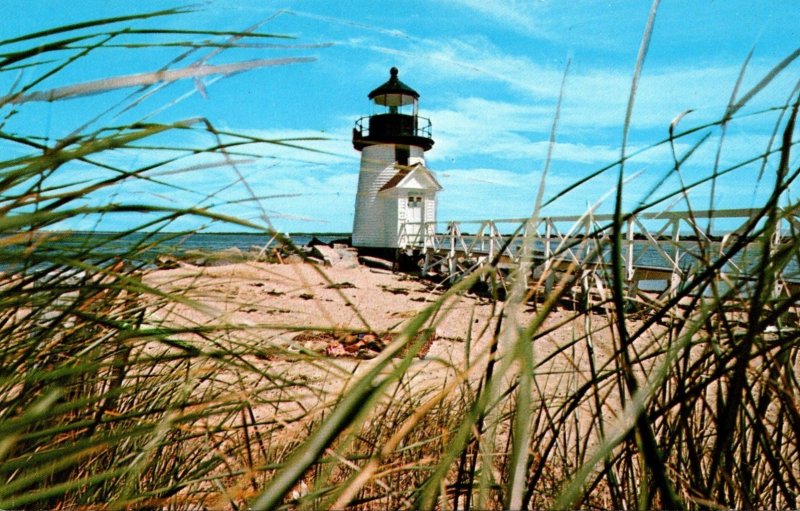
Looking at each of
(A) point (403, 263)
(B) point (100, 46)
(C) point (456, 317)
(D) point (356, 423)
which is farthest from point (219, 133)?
(A) point (403, 263)

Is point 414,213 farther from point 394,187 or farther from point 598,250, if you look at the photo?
point 598,250

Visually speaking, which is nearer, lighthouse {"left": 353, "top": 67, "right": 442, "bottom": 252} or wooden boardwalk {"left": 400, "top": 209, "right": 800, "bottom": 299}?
wooden boardwalk {"left": 400, "top": 209, "right": 800, "bottom": 299}

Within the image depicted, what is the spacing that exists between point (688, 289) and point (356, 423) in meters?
0.34

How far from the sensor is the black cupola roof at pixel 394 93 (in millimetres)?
21094

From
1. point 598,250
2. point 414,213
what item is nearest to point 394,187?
point 414,213

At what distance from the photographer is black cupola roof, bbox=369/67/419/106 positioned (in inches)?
830

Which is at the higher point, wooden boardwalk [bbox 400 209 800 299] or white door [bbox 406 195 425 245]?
white door [bbox 406 195 425 245]

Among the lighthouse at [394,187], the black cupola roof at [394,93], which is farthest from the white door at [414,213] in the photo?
the black cupola roof at [394,93]

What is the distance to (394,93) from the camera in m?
21.2

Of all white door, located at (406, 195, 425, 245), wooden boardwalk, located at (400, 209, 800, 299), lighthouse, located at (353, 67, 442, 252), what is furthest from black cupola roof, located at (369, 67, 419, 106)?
wooden boardwalk, located at (400, 209, 800, 299)

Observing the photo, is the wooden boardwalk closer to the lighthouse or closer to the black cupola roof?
the lighthouse

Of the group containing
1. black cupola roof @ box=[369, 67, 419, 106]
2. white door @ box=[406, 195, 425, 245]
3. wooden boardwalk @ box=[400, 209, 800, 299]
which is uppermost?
black cupola roof @ box=[369, 67, 419, 106]

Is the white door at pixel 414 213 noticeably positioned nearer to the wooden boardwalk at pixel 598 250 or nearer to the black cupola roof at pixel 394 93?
the wooden boardwalk at pixel 598 250

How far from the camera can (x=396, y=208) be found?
20188 millimetres
